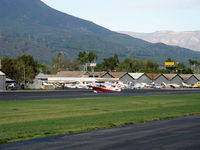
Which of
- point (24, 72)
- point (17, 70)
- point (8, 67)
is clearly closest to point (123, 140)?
point (24, 72)

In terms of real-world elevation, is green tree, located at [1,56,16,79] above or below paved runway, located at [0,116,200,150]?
above

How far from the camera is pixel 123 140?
24406mm

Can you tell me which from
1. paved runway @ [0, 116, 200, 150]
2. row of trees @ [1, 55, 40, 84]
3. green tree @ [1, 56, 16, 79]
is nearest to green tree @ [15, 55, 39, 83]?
row of trees @ [1, 55, 40, 84]

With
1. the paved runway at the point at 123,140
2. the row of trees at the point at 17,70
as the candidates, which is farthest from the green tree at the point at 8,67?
the paved runway at the point at 123,140

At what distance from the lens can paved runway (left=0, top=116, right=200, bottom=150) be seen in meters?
22.0

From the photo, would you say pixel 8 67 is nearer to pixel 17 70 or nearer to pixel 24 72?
pixel 17 70

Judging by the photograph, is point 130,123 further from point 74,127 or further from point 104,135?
point 104,135

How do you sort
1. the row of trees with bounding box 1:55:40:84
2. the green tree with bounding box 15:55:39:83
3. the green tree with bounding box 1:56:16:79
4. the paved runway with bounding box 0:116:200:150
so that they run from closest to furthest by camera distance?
the paved runway with bounding box 0:116:200:150, the green tree with bounding box 1:56:16:79, the row of trees with bounding box 1:55:40:84, the green tree with bounding box 15:55:39:83

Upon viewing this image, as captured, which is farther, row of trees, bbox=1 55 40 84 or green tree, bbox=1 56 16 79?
row of trees, bbox=1 55 40 84

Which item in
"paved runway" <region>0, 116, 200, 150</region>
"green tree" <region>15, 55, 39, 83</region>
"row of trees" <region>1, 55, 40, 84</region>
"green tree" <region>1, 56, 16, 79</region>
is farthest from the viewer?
"green tree" <region>15, 55, 39, 83</region>

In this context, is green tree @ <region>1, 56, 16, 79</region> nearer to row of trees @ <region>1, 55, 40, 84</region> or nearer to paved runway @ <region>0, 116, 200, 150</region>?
row of trees @ <region>1, 55, 40, 84</region>

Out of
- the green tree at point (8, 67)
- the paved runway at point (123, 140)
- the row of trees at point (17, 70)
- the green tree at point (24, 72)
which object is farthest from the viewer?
the green tree at point (24, 72)

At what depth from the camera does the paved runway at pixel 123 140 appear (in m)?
22.0

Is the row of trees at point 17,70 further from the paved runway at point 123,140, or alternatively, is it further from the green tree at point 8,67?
the paved runway at point 123,140
